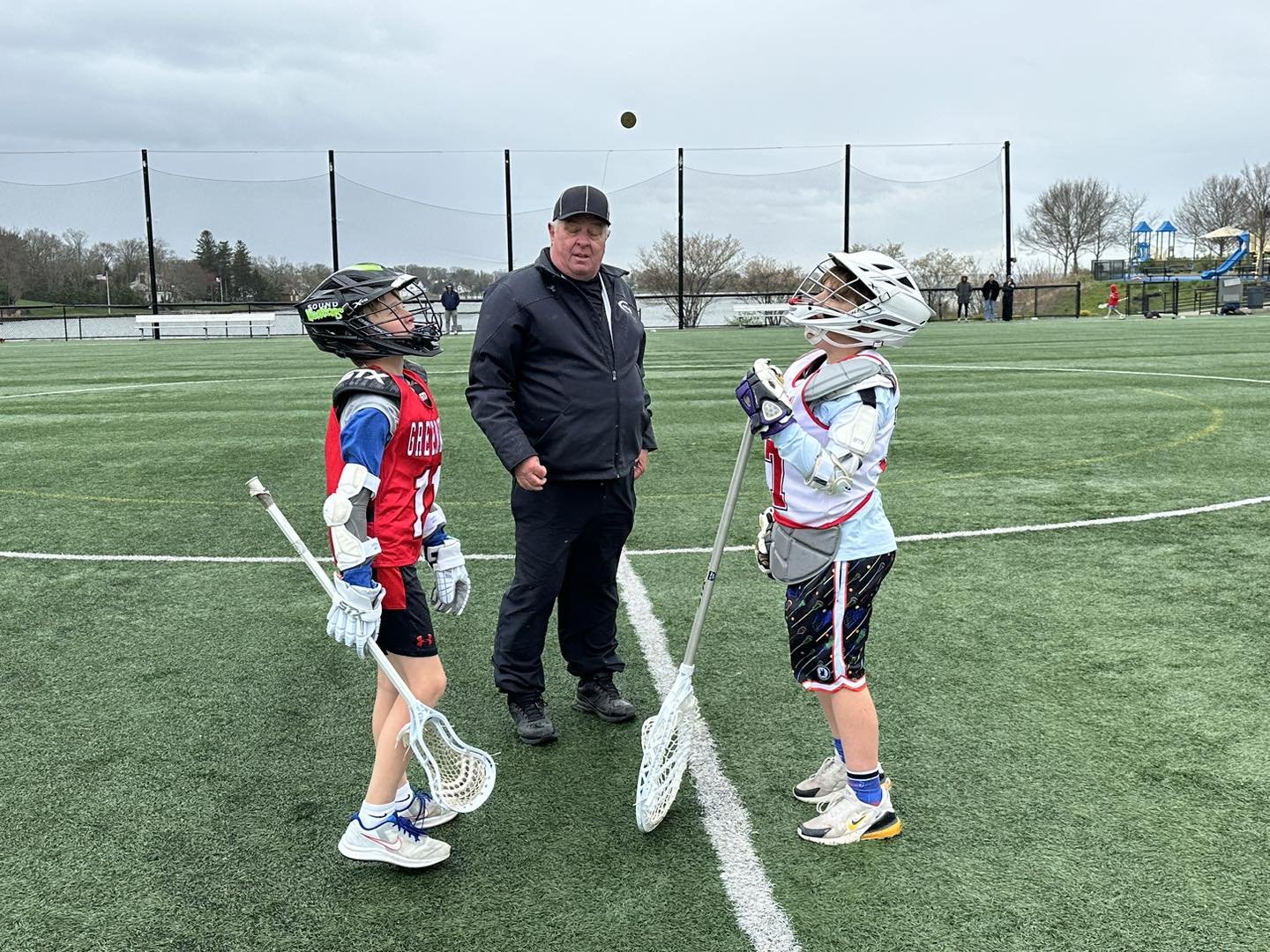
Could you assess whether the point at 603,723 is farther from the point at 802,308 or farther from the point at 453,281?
the point at 453,281

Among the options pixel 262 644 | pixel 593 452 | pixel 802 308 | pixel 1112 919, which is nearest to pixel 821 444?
pixel 802 308

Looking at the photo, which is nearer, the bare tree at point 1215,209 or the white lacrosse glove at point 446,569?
the white lacrosse glove at point 446,569

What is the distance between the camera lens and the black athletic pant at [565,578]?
450 centimetres

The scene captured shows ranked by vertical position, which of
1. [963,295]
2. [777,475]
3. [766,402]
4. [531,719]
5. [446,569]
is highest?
[963,295]

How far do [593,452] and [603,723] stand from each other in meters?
1.17

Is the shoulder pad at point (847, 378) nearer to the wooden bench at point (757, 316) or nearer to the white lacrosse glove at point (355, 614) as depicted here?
the white lacrosse glove at point (355, 614)

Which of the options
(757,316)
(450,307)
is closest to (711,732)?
(450,307)

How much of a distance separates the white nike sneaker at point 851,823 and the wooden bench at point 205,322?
41.4 metres

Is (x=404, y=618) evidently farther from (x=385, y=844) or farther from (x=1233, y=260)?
(x=1233, y=260)

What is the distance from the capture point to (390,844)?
3.50m

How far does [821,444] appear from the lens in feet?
11.4

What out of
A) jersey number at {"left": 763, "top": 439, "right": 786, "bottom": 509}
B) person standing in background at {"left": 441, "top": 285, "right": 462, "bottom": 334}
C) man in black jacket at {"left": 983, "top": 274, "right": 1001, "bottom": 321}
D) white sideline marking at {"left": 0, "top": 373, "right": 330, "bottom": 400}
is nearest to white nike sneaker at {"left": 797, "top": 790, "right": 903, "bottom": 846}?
jersey number at {"left": 763, "top": 439, "right": 786, "bottom": 509}

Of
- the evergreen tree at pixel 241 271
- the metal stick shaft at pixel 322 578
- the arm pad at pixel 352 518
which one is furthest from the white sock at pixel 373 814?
the evergreen tree at pixel 241 271

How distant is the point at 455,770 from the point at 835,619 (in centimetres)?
131
